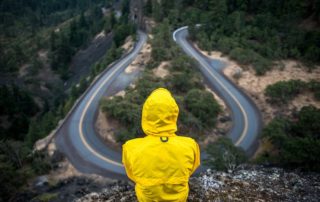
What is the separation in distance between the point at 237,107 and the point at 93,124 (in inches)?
548

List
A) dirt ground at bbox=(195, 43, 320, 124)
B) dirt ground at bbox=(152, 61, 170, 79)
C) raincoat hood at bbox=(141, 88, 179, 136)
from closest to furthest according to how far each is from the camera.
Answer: raincoat hood at bbox=(141, 88, 179, 136) → dirt ground at bbox=(195, 43, 320, 124) → dirt ground at bbox=(152, 61, 170, 79)

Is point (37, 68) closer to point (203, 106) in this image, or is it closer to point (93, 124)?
point (93, 124)

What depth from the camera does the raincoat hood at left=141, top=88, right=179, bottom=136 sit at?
3.44 metres

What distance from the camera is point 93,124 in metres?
23.4

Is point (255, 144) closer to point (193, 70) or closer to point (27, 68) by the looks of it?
point (193, 70)

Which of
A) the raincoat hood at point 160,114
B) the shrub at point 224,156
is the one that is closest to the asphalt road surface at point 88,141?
the shrub at point 224,156

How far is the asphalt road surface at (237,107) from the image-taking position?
23.1 m

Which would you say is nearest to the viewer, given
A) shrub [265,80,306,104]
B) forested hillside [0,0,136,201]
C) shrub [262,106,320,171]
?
shrub [262,106,320,171]

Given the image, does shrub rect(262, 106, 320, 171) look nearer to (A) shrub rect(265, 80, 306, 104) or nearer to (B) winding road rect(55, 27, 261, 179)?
(B) winding road rect(55, 27, 261, 179)

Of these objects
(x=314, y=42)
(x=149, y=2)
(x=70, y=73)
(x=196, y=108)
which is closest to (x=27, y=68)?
(x=70, y=73)

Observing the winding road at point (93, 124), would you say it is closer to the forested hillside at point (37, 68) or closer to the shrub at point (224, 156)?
the forested hillside at point (37, 68)

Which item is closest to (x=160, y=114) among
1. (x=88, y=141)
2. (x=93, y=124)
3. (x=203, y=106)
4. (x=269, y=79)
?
(x=88, y=141)

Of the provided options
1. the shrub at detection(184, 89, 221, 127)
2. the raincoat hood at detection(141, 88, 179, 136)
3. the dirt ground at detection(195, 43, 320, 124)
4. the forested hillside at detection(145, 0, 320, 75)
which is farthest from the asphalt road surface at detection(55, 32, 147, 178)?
the forested hillside at detection(145, 0, 320, 75)

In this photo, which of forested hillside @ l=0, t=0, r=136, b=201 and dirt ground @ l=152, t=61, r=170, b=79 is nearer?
forested hillside @ l=0, t=0, r=136, b=201
